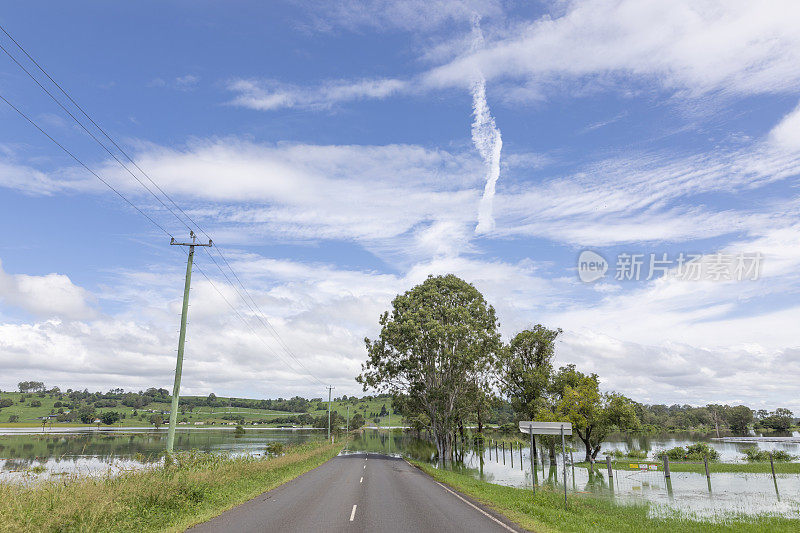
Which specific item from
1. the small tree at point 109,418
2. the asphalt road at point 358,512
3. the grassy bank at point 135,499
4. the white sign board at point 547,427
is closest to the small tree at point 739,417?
the asphalt road at point 358,512

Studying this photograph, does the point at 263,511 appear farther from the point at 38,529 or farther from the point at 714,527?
the point at 714,527

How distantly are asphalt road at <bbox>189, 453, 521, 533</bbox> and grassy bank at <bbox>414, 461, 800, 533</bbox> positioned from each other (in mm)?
1086

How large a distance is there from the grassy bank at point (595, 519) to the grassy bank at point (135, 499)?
10.5m

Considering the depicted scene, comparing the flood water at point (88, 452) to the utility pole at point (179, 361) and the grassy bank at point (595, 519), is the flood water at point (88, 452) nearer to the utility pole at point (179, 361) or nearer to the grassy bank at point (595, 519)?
the utility pole at point (179, 361)

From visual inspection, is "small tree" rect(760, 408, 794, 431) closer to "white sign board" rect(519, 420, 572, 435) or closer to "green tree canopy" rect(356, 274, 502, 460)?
"green tree canopy" rect(356, 274, 502, 460)

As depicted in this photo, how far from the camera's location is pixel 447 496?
770 inches

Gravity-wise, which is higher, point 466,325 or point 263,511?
point 466,325

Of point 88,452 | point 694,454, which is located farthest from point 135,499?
point 88,452

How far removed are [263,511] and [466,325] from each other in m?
32.5

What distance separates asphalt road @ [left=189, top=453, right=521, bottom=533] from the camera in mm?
12531

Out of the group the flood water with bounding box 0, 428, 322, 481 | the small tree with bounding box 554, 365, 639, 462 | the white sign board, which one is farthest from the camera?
the small tree with bounding box 554, 365, 639, 462

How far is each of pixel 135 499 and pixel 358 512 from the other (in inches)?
285

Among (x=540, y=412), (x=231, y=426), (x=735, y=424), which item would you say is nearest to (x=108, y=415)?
(x=231, y=426)

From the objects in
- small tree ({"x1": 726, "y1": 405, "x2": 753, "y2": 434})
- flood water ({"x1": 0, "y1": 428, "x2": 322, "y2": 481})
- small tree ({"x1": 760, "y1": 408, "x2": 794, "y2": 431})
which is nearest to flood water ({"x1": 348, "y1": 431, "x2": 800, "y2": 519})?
flood water ({"x1": 0, "y1": 428, "x2": 322, "y2": 481})
